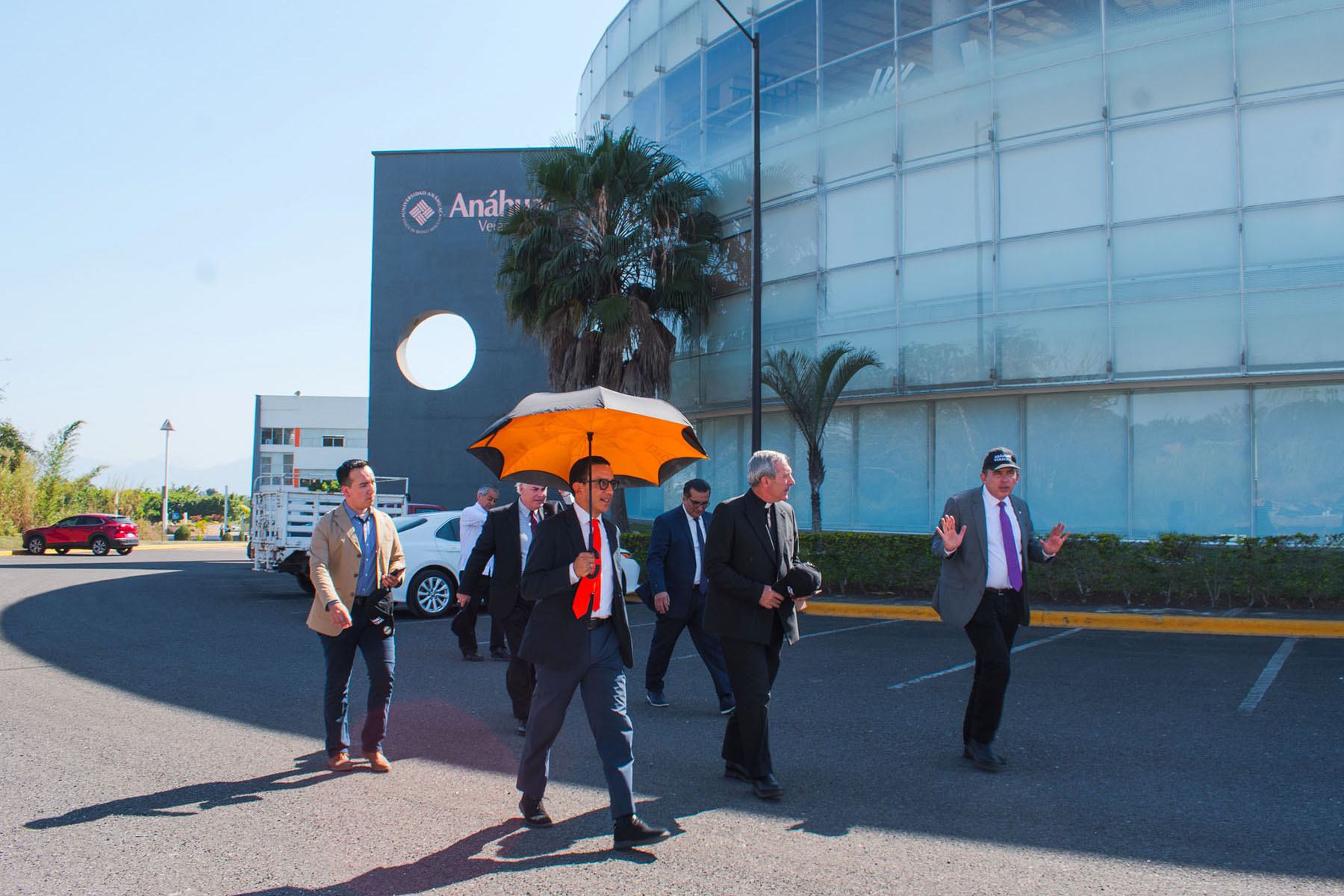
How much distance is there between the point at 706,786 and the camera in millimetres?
5305

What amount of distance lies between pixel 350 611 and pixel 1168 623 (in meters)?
9.82

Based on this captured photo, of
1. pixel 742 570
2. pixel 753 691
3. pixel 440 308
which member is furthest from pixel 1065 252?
pixel 440 308

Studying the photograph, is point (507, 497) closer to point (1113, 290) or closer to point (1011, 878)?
point (1113, 290)

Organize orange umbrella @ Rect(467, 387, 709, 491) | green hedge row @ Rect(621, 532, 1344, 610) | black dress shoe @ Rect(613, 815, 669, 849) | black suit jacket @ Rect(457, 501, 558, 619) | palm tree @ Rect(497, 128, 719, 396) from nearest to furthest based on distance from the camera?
black dress shoe @ Rect(613, 815, 669, 849) → orange umbrella @ Rect(467, 387, 709, 491) → black suit jacket @ Rect(457, 501, 558, 619) → green hedge row @ Rect(621, 532, 1344, 610) → palm tree @ Rect(497, 128, 719, 396)

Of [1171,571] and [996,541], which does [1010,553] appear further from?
[1171,571]

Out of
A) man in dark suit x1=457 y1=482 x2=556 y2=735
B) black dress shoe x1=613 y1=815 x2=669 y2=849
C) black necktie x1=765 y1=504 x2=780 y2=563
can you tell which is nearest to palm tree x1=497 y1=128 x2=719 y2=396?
man in dark suit x1=457 y1=482 x2=556 y2=735

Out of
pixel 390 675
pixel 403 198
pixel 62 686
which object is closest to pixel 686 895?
pixel 390 675

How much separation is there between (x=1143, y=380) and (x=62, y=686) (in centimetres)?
1435

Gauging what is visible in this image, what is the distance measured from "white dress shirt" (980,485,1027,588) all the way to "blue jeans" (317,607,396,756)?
3691mm

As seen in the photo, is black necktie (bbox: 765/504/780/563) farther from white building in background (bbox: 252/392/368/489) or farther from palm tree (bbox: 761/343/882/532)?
white building in background (bbox: 252/392/368/489)

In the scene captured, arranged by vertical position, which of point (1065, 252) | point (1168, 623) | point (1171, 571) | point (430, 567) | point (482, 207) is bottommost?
point (1168, 623)

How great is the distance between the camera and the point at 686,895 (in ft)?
12.3

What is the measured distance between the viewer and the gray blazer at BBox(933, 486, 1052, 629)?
5.76 metres

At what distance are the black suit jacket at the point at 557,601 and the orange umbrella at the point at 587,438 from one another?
465 millimetres
